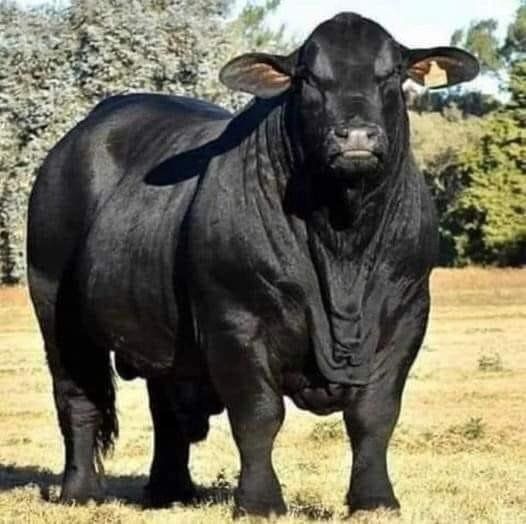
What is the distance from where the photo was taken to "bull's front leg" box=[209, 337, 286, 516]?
28.8ft

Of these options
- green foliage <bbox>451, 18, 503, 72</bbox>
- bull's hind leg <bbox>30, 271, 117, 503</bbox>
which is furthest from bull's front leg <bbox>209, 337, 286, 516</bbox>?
green foliage <bbox>451, 18, 503, 72</bbox>

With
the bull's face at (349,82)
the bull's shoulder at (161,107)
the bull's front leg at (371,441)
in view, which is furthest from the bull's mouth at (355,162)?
the bull's shoulder at (161,107)

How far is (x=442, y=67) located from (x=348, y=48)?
714mm

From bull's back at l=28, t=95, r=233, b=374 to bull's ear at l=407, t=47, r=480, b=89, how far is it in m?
1.36

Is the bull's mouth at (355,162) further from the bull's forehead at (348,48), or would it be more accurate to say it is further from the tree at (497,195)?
the tree at (497,195)

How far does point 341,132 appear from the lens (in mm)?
7926

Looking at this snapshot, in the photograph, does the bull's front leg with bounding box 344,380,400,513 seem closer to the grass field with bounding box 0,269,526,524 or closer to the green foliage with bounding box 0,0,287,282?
the grass field with bounding box 0,269,526,524

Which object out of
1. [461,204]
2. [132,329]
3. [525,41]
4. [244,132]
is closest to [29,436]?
[132,329]

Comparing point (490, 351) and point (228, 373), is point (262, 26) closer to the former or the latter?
point (490, 351)

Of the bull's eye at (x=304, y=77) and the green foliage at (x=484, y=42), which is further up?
the bull's eye at (x=304, y=77)

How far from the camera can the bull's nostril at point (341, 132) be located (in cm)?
791

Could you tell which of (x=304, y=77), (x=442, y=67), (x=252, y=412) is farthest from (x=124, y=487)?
(x=304, y=77)

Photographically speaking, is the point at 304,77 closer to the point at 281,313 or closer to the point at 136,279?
the point at 281,313

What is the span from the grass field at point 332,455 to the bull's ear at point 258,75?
6.63 feet
